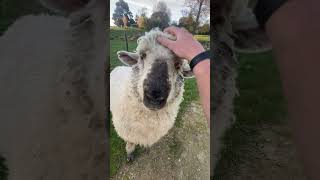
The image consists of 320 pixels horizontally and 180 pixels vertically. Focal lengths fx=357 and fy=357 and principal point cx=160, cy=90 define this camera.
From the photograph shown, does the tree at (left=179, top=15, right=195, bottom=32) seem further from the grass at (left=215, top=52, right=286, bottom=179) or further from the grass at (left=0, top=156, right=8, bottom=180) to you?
the grass at (left=0, top=156, right=8, bottom=180)

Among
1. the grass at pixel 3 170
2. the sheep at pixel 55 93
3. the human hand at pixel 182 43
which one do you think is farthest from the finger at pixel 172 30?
the grass at pixel 3 170

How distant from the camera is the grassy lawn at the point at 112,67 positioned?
4.77 feet

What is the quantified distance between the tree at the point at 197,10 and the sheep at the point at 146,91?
13cm

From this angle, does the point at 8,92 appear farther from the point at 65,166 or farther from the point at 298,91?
the point at 298,91

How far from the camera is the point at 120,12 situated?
4.76ft

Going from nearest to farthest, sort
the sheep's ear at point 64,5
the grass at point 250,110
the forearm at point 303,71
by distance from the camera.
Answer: the forearm at point 303,71, the sheep's ear at point 64,5, the grass at point 250,110

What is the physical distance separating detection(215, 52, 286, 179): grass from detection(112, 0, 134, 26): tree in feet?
1.67

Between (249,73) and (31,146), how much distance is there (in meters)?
1.02

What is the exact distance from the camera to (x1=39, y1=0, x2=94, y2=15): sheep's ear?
133cm

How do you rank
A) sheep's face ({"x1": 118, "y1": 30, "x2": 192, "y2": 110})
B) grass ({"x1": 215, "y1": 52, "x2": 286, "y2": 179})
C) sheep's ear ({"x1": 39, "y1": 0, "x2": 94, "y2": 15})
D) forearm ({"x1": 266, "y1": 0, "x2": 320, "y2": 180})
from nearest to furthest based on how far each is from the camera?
forearm ({"x1": 266, "y1": 0, "x2": 320, "y2": 180}), sheep's ear ({"x1": 39, "y1": 0, "x2": 94, "y2": 15}), sheep's face ({"x1": 118, "y1": 30, "x2": 192, "y2": 110}), grass ({"x1": 215, "y1": 52, "x2": 286, "y2": 179})

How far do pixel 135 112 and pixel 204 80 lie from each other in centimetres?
33

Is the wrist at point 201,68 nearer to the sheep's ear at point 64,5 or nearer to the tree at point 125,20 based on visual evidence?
the tree at point 125,20

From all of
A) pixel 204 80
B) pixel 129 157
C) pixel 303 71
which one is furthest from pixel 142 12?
pixel 303 71

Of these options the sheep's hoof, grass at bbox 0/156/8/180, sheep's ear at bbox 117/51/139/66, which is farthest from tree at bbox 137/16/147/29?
grass at bbox 0/156/8/180
